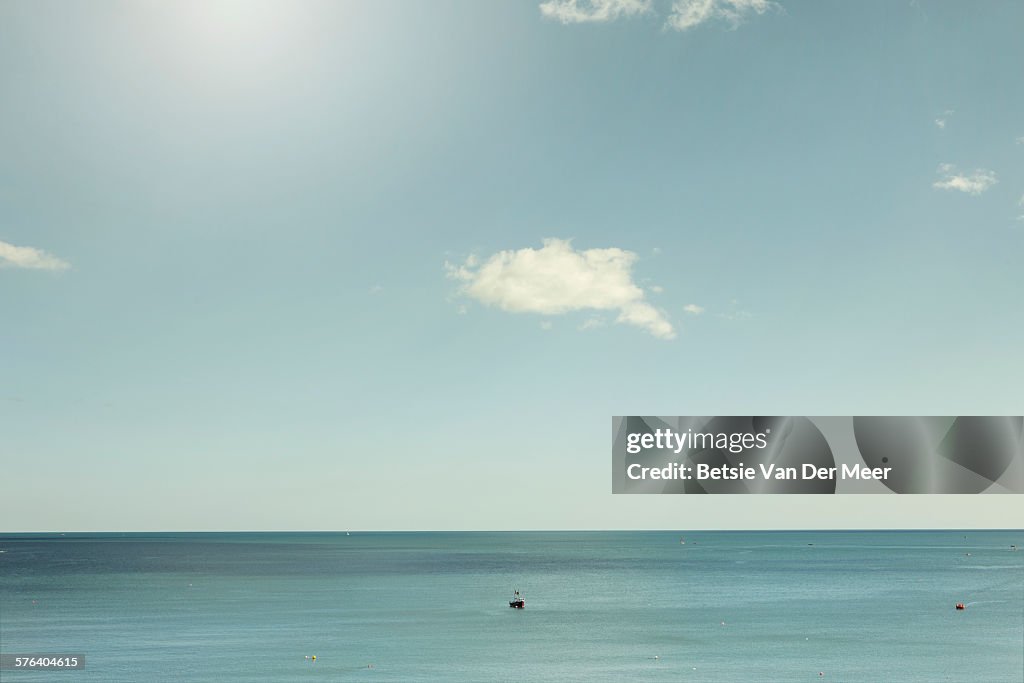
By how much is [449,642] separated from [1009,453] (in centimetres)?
6589

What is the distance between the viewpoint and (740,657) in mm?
92625

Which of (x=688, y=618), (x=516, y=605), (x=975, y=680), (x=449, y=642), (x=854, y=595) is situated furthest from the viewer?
(x=854, y=595)

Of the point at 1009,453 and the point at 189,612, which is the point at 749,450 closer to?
the point at 1009,453

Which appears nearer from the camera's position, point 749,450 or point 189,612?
point 749,450

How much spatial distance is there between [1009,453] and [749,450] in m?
19.6

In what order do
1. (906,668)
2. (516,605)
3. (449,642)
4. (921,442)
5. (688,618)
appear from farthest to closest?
A: (516,605) → (688,618) → (449,642) → (906,668) → (921,442)

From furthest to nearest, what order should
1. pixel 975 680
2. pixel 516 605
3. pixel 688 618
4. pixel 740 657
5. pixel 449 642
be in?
pixel 516 605 → pixel 688 618 → pixel 449 642 → pixel 740 657 → pixel 975 680

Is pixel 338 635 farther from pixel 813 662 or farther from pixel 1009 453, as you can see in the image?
pixel 1009 453

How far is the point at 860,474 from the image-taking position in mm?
53719

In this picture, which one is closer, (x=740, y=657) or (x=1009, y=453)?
(x=1009, y=453)

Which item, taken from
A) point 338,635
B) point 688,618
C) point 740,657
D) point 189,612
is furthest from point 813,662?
point 189,612

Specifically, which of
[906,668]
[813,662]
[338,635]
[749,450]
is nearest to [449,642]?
[338,635]

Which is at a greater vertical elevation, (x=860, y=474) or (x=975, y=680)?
(x=860, y=474)

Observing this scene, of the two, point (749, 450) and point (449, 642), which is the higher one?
point (749, 450)
